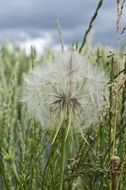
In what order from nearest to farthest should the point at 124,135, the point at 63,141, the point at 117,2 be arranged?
the point at 63,141
the point at 117,2
the point at 124,135

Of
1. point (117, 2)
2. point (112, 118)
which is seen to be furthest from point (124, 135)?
point (117, 2)

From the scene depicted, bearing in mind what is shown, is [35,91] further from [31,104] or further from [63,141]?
→ [63,141]

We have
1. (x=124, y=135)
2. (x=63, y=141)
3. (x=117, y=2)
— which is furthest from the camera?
(x=124, y=135)

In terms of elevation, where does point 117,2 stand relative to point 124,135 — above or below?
above

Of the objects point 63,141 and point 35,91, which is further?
point 35,91

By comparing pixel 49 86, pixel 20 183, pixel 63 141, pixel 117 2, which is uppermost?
pixel 117 2

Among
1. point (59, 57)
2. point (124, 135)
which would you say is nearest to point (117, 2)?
point (59, 57)
